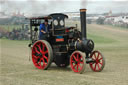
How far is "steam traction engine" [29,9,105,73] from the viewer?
8.94 m

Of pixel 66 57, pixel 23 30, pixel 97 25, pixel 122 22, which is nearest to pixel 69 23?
pixel 66 57

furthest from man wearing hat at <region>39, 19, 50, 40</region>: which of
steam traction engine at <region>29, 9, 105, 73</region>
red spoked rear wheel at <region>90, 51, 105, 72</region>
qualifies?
red spoked rear wheel at <region>90, 51, 105, 72</region>

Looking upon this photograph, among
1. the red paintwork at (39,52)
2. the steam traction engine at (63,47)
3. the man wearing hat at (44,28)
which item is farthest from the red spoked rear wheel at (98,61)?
the man wearing hat at (44,28)

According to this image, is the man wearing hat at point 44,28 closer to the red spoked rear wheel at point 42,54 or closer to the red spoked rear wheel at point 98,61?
the red spoked rear wheel at point 42,54

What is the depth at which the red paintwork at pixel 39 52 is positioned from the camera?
9572 mm

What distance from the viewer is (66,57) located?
9.59 metres

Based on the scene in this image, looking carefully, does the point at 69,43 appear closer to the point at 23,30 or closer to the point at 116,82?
the point at 116,82

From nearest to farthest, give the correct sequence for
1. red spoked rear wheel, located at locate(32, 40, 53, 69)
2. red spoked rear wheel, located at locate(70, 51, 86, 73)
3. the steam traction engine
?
red spoked rear wheel, located at locate(70, 51, 86, 73)
the steam traction engine
red spoked rear wheel, located at locate(32, 40, 53, 69)

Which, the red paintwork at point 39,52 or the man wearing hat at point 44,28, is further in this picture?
the man wearing hat at point 44,28

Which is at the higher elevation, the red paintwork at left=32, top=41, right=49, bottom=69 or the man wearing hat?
the man wearing hat

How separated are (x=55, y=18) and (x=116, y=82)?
364 cm

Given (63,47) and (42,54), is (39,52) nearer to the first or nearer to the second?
(42,54)

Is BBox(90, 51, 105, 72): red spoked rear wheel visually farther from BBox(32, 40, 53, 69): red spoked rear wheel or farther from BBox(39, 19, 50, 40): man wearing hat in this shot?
BBox(39, 19, 50, 40): man wearing hat

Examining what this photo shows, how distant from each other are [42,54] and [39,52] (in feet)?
0.82
